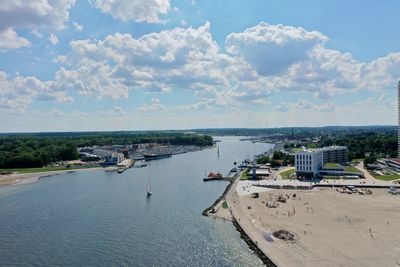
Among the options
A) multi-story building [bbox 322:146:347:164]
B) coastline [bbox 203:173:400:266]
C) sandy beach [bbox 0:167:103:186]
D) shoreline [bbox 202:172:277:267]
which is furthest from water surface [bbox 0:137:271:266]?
multi-story building [bbox 322:146:347:164]

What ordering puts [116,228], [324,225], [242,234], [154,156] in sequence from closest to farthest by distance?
[242,234] < [324,225] < [116,228] < [154,156]

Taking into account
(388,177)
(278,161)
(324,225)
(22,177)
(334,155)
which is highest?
(334,155)

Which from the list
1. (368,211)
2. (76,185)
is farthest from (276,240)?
(76,185)

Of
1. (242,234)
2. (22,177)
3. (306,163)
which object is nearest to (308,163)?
(306,163)

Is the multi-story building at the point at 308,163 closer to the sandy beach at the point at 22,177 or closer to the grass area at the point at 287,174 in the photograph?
the grass area at the point at 287,174

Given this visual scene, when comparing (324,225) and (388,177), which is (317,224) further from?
(388,177)

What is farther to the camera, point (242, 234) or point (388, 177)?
point (388, 177)

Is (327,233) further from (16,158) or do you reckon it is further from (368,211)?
(16,158)

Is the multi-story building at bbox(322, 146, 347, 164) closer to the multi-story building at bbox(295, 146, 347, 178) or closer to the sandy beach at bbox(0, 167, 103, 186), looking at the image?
the multi-story building at bbox(295, 146, 347, 178)

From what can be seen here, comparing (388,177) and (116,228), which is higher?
(388,177)
